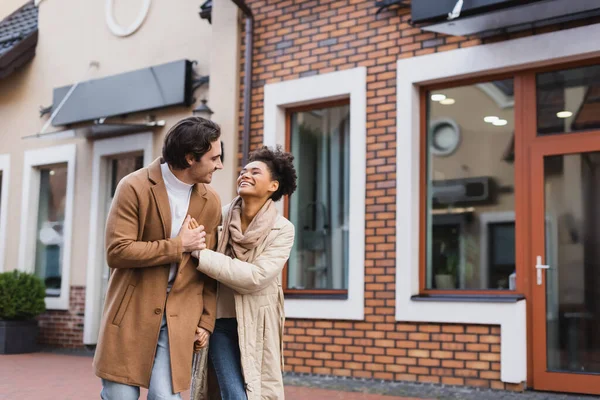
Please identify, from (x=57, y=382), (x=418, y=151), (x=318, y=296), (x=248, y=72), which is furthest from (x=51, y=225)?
(x=418, y=151)

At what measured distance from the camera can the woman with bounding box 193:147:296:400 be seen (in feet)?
11.7

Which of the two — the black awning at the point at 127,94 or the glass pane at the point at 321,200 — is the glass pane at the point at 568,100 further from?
the black awning at the point at 127,94

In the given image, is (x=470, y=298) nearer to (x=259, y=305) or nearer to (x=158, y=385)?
(x=259, y=305)

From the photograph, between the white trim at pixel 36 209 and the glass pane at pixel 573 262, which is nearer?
the glass pane at pixel 573 262

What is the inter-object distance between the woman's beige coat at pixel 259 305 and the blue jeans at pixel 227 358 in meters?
0.05

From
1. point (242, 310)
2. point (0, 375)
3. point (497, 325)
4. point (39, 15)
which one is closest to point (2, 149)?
point (39, 15)

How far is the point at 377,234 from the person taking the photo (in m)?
7.58

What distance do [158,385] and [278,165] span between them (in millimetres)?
1251

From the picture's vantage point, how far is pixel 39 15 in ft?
38.9

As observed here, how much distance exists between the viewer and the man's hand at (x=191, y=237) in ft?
11.2

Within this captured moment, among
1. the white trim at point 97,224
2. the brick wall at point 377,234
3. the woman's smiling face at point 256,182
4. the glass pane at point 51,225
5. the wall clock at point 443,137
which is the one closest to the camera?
the woman's smiling face at point 256,182

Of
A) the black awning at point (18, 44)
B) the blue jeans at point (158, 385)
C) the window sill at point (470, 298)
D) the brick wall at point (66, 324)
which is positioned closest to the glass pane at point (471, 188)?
the window sill at point (470, 298)

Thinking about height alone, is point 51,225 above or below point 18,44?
below

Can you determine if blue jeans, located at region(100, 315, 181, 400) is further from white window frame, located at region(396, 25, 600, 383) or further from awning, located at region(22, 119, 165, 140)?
awning, located at region(22, 119, 165, 140)
